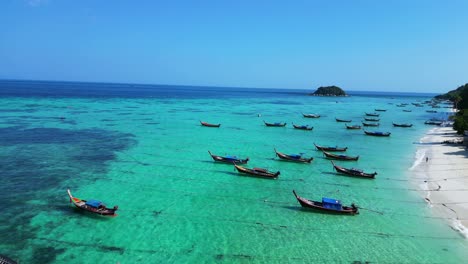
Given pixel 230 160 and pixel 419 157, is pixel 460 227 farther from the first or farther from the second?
pixel 419 157

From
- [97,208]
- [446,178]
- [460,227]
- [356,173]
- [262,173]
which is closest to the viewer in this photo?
[97,208]

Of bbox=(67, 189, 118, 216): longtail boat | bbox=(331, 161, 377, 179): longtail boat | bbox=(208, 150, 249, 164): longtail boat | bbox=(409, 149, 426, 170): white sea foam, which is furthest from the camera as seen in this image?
bbox=(409, 149, 426, 170): white sea foam

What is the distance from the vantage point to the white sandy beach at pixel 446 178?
25408mm

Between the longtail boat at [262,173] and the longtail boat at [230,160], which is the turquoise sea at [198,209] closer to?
the longtail boat at [262,173]

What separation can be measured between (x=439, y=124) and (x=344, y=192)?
59175 millimetres

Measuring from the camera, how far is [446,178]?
33.5 metres

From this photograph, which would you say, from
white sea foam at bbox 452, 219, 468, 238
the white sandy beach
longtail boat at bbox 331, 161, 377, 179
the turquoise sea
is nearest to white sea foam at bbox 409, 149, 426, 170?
the white sandy beach

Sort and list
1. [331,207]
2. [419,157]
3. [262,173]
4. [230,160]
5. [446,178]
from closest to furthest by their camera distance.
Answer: [331,207], [262,173], [446,178], [230,160], [419,157]

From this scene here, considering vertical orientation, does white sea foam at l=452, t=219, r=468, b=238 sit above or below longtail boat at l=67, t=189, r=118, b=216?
below

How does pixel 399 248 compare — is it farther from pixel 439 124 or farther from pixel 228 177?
pixel 439 124

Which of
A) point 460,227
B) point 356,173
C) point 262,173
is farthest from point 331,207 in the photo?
point 356,173

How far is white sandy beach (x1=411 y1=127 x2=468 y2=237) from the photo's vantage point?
25.4 metres

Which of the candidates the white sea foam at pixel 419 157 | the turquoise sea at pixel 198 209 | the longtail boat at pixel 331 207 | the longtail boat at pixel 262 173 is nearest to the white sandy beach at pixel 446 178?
the white sea foam at pixel 419 157

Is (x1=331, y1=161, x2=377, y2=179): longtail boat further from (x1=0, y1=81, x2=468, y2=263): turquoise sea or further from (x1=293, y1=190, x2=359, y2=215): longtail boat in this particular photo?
(x1=293, y1=190, x2=359, y2=215): longtail boat
